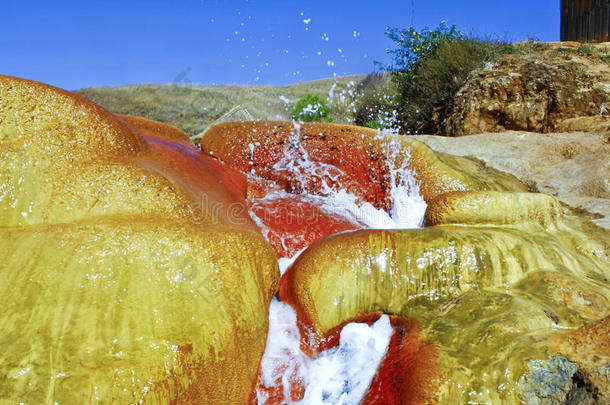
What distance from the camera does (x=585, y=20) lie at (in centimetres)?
1080

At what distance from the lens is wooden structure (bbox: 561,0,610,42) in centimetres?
1009

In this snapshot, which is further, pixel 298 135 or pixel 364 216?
pixel 298 135

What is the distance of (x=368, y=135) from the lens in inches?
173

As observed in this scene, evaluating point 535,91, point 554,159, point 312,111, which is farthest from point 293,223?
point 312,111

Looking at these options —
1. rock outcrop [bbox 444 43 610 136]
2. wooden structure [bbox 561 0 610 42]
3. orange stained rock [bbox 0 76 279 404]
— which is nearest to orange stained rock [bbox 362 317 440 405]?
orange stained rock [bbox 0 76 279 404]

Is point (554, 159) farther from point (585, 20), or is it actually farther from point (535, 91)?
point (585, 20)

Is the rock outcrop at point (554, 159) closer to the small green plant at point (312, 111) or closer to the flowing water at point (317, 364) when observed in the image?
the flowing water at point (317, 364)

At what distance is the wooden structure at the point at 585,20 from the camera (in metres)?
10.1

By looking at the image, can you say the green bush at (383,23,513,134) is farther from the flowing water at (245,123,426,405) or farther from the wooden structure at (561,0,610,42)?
the flowing water at (245,123,426,405)

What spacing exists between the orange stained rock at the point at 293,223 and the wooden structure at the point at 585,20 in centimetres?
901

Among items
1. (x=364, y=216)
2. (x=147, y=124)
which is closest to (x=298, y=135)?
(x=364, y=216)

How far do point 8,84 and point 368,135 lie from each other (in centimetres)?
273

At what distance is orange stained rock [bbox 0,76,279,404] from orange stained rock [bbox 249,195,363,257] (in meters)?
0.61

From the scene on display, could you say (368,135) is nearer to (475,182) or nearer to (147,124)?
(475,182)
